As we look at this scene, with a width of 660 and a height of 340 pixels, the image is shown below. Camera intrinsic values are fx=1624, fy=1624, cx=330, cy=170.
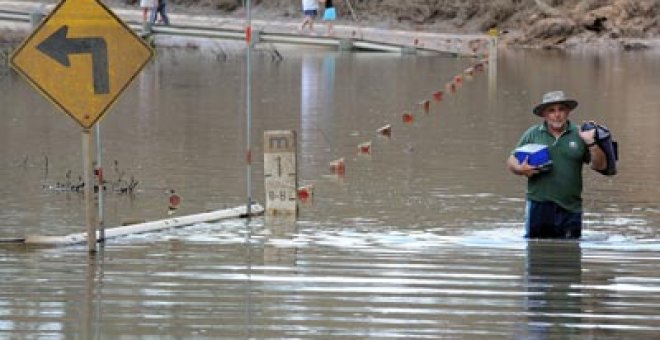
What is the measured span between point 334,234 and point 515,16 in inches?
1499

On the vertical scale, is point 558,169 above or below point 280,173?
above

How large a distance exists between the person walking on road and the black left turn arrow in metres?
2.99

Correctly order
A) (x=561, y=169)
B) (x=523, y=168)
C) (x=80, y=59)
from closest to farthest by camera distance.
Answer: (x=80, y=59)
(x=523, y=168)
(x=561, y=169)

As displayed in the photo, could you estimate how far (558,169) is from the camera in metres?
11.8

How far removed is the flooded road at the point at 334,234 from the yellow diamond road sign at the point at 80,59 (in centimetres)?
108

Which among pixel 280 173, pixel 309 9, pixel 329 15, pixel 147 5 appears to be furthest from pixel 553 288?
pixel 329 15

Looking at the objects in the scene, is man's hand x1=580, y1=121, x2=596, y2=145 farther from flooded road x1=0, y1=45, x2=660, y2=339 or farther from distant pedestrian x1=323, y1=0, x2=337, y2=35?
distant pedestrian x1=323, y1=0, x2=337, y2=35

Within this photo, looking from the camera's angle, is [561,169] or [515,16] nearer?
[561,169]

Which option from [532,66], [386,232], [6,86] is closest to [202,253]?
[386,232]

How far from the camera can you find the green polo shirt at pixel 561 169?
38.5 ft

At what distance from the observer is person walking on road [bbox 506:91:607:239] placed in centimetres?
1168

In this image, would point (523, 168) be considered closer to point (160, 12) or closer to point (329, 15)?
point (160, 12)

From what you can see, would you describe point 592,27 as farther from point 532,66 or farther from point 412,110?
point 412,110

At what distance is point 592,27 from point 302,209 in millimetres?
35077
